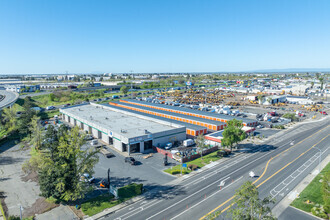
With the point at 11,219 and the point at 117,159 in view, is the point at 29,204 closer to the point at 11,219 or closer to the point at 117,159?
the point at 11,219

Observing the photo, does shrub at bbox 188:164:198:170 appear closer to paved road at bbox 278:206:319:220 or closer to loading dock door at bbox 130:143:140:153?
loading dock door at bbox 130:143:140:153

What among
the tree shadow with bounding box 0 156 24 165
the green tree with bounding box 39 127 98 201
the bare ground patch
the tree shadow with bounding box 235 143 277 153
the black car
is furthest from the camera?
the tree shadow with bounding box 235 143 277 153

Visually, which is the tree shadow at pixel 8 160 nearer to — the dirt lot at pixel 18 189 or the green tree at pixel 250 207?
the dirt lot at pixel 18 189

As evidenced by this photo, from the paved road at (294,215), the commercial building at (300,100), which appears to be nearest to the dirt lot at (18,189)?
the paved road at (294,215)

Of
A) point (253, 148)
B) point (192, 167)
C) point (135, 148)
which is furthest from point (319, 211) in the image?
point (135, 148)

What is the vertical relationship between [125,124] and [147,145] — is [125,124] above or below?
above

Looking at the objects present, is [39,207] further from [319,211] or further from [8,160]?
[319,211]

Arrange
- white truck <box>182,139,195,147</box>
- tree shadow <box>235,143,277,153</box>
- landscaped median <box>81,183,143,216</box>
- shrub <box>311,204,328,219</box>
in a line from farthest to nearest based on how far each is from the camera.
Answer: white truck <box>182,139,195,147</box>
tree shadow <box>235,143,277,153</box>
landscaped median <box>81,183,143,216</box>
shrub <box>311,204,328,219</box>

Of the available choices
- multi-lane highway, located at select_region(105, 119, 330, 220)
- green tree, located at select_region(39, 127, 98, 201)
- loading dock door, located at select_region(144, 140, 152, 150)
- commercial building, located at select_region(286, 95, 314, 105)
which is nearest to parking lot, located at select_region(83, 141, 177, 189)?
loading dock door, located at select_region(144, 140, 152, 150)
